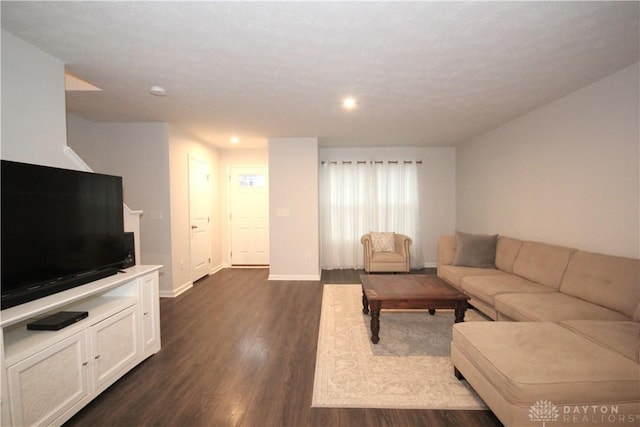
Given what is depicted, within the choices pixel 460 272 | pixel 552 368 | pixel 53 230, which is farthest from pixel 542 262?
pixel 53 230

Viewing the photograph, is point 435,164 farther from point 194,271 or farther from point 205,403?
point 205,403

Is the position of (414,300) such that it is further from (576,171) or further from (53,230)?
(53,230)

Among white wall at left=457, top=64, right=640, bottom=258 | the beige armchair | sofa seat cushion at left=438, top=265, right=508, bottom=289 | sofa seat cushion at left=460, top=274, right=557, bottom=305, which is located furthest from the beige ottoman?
the beige armchair

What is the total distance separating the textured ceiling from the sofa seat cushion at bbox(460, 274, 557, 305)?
2055mm

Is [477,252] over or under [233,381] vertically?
over

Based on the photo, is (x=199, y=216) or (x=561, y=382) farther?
(x=199, y=216)

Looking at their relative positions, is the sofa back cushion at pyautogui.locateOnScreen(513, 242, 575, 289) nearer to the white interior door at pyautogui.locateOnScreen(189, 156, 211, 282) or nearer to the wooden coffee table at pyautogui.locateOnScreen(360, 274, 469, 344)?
the wooden coffee table at pyautogui.locateOnScreen(360, 274, 469, 344)

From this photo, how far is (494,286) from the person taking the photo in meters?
2.85

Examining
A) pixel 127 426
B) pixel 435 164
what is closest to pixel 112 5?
pixel 127 426

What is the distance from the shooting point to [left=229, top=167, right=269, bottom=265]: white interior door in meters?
5.77

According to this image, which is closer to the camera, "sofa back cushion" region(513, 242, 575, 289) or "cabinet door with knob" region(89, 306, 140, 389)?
"cabinet door with knob" region(89, 306, 140, 389)

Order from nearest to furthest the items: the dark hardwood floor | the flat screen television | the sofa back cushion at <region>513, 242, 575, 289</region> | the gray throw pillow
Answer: the flat screen television < the dark hardwood floor < the sofa back cushion at <region>513, 242, 575, 289</region> < the gray throw pillow

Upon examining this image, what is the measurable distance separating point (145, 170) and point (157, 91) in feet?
5.39

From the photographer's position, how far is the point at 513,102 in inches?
121
